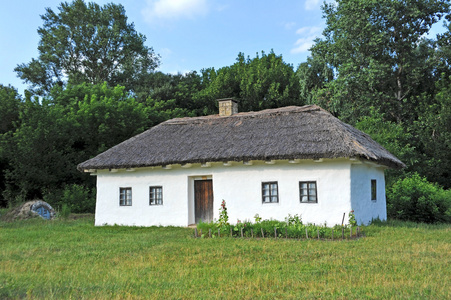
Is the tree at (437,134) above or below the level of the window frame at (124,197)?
above

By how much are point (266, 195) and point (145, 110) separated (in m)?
15.3

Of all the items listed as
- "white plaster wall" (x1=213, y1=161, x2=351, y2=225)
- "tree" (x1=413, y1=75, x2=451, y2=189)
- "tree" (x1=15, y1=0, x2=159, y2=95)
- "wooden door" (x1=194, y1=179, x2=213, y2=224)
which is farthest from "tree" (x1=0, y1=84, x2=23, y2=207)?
"tree" (x1=413, y1=75, x2=451, y2=189)

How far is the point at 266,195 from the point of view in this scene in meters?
13.8

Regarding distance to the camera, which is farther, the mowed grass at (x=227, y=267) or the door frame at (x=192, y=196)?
the door frame at (x=192, y=196)

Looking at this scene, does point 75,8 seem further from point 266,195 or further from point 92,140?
point 266,195

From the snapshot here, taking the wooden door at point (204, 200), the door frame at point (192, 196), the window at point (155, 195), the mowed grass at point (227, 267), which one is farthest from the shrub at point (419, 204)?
the window at point (155, 195)

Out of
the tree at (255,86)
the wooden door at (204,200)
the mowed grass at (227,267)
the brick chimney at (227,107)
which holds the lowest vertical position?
the mowed grass at (227,267)

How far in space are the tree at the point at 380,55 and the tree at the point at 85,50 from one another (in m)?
16.5

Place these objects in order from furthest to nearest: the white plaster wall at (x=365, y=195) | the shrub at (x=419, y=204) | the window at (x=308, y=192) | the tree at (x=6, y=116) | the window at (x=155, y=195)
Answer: the tree at (x=6, y=116)
the shrub at (x=419, y=204)
the window at (x=155, y=195)
the window at (x=308, y=192)
the white plaster wall at (x=365, y=195)

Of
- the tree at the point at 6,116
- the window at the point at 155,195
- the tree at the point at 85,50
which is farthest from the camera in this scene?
the tree at the point at 85,50

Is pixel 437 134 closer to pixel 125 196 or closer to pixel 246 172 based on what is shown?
pixel 246 172

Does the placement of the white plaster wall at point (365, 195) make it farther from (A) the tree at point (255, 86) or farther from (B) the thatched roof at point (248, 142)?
(A) the tree at point (255, 86)

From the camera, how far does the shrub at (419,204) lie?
658 inches

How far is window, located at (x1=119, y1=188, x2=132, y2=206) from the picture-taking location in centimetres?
1585
